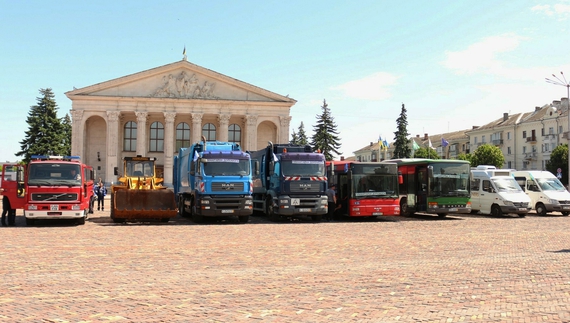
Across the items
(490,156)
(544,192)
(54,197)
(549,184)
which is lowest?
(54,197)

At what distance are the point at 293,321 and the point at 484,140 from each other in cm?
9352

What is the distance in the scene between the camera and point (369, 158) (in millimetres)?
133000

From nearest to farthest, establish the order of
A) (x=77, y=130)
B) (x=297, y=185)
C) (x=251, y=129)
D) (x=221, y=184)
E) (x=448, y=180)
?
(x=221, y=184), (x=297, y=185), (x=448, y=180), (x=77, y=130), (x=251, y=129)

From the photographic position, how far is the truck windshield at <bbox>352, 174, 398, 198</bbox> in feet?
78.1

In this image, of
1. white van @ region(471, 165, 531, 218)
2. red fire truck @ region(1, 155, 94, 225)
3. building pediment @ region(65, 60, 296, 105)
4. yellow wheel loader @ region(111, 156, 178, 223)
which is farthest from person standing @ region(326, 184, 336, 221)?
building pediment @ region(65, 60, 296, 105)

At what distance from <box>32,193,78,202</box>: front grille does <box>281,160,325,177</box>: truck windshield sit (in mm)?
8150

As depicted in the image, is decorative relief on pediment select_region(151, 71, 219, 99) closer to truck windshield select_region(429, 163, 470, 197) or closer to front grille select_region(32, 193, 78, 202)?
truck windshield select_region(429, 163, 470, 197)

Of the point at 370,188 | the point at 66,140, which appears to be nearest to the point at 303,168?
the point at 370,188

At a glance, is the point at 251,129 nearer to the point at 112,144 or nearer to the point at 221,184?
the point at 112,144

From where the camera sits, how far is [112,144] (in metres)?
63.4

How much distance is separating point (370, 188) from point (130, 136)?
49693mm

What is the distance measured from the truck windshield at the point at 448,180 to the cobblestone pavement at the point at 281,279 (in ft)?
29.5

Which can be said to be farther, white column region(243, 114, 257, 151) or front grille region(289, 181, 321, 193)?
white column region(243, 114, 257, 151)

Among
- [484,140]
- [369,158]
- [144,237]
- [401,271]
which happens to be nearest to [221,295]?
[401,271]
